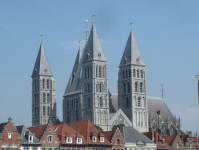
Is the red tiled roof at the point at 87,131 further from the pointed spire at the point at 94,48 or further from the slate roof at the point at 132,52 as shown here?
the slate roof at the point at 132,52

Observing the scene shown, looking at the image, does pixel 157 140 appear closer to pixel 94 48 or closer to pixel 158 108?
pixel 94 48

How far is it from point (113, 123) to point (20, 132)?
6738 cm

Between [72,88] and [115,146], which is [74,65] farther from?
[115,146]

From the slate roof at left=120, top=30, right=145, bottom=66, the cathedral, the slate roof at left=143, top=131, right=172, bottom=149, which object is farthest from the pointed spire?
the slate roof at left=143, top=131, right=172, bottom=149

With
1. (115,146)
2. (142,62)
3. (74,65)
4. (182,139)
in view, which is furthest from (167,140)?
(74,65)

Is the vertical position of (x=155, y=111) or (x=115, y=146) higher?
(x=155, y=111)

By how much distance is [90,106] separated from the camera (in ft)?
472

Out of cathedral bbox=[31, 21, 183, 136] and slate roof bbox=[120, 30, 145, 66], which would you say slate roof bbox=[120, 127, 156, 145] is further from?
slate roof bbox=[120, 30, 145, 66]

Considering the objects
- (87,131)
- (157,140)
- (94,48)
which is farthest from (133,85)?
(87,131)

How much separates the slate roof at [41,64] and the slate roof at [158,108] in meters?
30.8

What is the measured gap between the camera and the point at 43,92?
15988cm

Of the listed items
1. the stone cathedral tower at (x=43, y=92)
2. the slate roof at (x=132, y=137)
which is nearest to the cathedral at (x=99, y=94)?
the stone cathedral tower at (x=43, y=92)

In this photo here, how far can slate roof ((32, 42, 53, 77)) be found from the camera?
159 m

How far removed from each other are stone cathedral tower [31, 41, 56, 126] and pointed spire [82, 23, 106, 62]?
1866 centimetres
